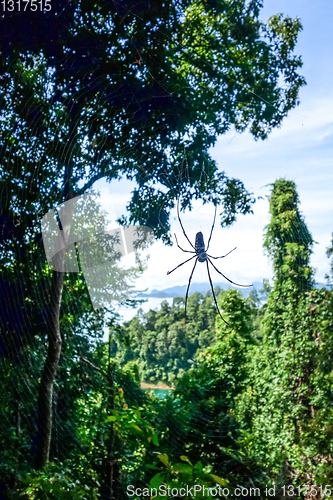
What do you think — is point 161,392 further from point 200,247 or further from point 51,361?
point 200,247

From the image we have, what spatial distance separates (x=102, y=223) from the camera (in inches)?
54.9

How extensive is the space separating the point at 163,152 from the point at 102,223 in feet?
1.54

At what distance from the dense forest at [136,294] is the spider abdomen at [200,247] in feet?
0.52

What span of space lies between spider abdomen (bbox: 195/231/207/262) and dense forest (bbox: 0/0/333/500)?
0.16m

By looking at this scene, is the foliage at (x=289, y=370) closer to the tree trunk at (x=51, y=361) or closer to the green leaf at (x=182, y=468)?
the green leaf at (x=182, y=468)

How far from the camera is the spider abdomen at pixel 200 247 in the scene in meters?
1.21

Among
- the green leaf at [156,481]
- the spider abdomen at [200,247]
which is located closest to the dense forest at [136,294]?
the green leaf at [156,481]

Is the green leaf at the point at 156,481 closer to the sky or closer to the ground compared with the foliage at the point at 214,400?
closer to the ground

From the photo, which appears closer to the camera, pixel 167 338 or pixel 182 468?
pixel 182 468

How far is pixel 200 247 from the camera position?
49.2 inches

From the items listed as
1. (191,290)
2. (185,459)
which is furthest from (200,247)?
(185,459)

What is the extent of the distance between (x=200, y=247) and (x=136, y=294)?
1.27 ft

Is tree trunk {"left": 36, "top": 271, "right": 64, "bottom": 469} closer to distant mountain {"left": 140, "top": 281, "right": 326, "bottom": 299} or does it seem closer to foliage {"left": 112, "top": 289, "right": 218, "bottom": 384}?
foliage {"left": 112, "top": 289, "right": 218, "bottom": 384}

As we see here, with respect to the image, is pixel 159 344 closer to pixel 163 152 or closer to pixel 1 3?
pixel 163 152
